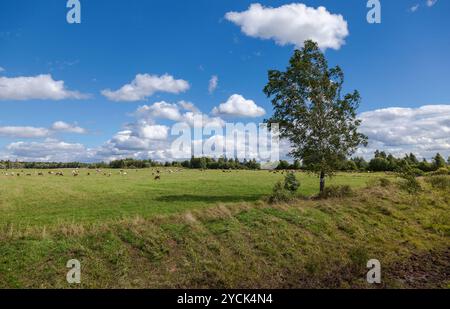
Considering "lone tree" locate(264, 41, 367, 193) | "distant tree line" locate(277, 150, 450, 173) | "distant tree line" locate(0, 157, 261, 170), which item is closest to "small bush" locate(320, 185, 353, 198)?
"lone tree" locate(264, 41, 367, 193)

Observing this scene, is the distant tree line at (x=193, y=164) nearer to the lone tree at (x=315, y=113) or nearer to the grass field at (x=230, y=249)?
the lone tree at (x=315, y=113)

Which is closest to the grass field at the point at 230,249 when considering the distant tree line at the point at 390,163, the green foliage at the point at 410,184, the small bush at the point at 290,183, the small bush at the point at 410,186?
the small bush at the point at 290,183

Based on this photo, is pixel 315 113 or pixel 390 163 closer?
pixel 315 113

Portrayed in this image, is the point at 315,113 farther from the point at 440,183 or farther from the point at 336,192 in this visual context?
the point at 440,183

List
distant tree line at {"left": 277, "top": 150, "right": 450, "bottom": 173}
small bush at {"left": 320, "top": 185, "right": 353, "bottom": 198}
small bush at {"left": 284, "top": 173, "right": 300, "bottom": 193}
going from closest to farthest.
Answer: small bush at {"left": 320, "top": 185, "right": 353, "bottom": 198}
small bush at {"left": 284, "top": 173, "right": 300, "bottom": 193}
distant tree line at {"left": 277, "top": 150, "right": 450, "bottom": 173}

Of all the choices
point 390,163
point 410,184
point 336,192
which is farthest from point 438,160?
point 336,192

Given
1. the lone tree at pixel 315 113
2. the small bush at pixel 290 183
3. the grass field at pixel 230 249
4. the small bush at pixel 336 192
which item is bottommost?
the grass field at pixel 230 249

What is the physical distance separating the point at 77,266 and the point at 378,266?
14.7 metres

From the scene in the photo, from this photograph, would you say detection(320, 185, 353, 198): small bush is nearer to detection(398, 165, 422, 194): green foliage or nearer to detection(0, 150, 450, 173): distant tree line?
detection(398, 165, 422, 194): green foliage

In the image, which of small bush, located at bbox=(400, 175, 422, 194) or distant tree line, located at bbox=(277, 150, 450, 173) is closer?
small bush, located at bbox=(400, 175, 422, 194)

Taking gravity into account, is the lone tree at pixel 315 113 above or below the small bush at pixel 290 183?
above

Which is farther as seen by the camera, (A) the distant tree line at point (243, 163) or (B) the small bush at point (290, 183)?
(A) the distant tree line at point (243, 163)

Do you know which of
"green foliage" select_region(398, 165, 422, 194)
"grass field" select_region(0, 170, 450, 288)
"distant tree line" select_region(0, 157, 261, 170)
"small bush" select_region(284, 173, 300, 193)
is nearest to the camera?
"grass field" select_region(0, 170, 450, 288)
